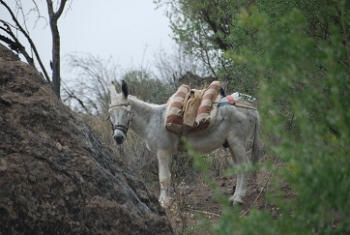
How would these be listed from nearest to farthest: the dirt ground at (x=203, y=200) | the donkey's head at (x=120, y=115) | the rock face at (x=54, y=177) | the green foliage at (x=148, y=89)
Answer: the rock face at (x=54, y=177), the dirt ground at (x=203, y=200), the donkey's head at (x=120, y=115), the green foliage at (x=148, y=89)

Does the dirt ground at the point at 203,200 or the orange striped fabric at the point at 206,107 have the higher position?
the orange striped fabric at the point at 206,107

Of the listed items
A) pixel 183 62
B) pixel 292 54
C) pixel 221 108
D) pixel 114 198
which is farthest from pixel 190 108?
pixel 183 62

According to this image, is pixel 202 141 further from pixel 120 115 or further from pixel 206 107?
pixel 120 115

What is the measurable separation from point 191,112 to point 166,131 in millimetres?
603

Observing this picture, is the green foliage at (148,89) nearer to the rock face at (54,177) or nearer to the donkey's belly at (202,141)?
the donkey's belly at (202,141)

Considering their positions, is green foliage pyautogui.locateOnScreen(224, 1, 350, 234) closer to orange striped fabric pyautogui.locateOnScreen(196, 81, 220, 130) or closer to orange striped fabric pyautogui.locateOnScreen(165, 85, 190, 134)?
orange striped fabric pyautogui.locateOnScreen(196, 81, 220, 130)

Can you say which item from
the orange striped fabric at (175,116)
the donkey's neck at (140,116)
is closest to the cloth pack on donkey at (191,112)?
the orange striped fabric at (175,116)

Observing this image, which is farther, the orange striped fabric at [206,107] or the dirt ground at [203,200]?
the orange striped fabric at [206,107]

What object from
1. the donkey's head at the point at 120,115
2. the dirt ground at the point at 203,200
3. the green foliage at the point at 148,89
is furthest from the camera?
the green foliage at the point at 148,89

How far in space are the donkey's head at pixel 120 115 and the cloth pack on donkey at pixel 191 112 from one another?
0.67m

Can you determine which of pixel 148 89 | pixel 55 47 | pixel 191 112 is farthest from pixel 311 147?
pixel 148 89

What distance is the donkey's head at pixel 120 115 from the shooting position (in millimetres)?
10258

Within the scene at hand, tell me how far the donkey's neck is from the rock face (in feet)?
17.8

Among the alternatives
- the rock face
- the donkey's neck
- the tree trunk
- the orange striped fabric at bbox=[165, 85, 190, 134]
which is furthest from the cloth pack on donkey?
the rock face
